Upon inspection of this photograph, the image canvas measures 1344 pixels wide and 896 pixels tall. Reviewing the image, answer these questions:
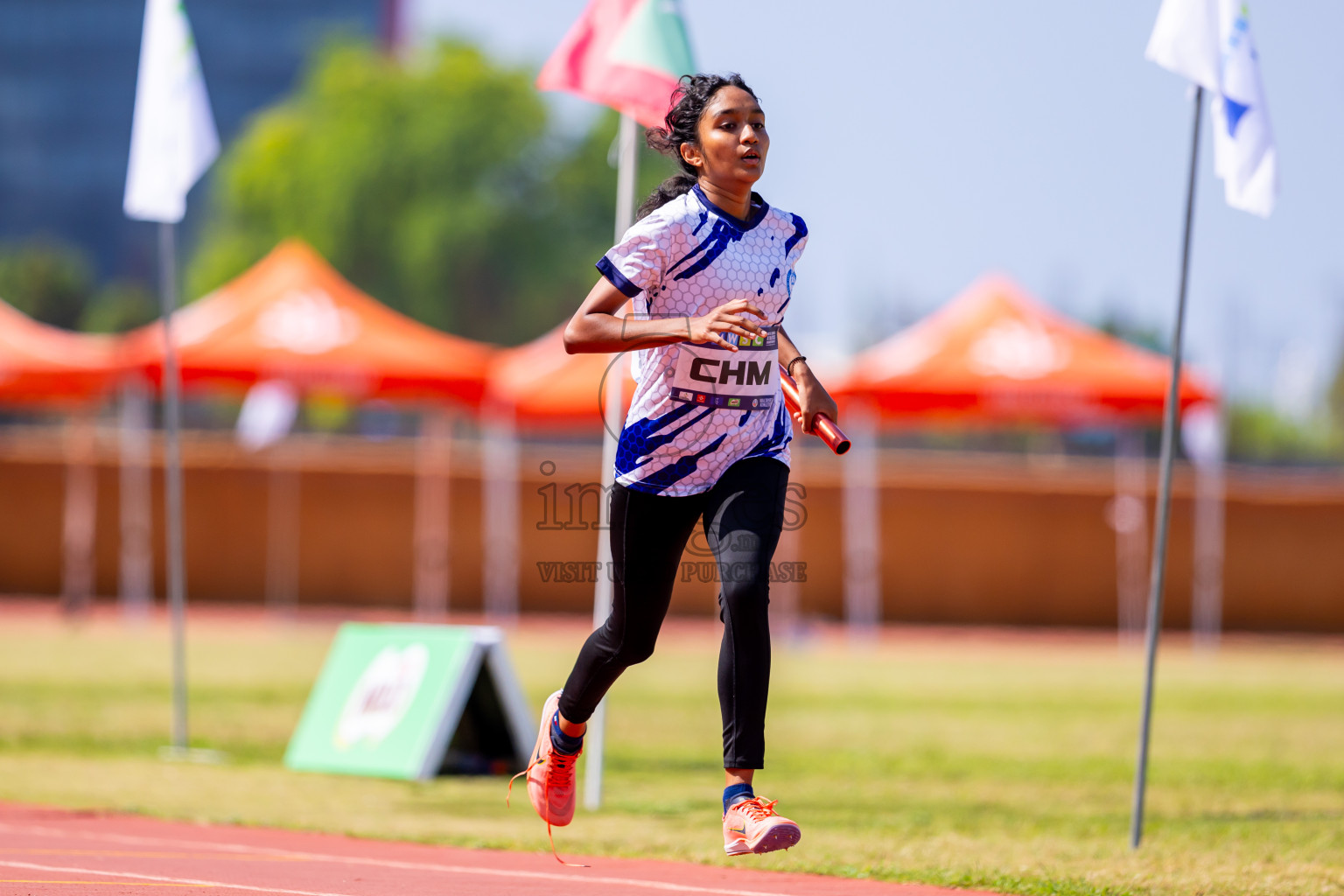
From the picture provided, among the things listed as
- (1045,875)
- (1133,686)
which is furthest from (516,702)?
(1133,686)

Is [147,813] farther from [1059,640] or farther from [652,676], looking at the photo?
[1059,640]

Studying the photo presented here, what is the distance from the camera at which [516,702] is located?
854 centimetres

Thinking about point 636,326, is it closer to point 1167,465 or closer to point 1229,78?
point 1167,465

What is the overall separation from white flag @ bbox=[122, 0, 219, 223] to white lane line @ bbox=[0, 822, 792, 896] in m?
3.99

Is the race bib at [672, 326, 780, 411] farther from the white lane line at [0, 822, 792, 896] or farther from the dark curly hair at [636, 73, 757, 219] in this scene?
the white lane line at [0, 822, 792, 896]

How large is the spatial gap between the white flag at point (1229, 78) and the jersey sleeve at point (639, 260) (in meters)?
2.94

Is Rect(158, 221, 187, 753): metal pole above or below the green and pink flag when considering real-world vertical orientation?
below

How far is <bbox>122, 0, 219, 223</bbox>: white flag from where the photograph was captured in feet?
30.1

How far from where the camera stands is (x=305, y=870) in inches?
217

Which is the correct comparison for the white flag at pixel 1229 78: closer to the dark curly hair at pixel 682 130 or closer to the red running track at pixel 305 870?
the dark curly hair at pixel 682 130

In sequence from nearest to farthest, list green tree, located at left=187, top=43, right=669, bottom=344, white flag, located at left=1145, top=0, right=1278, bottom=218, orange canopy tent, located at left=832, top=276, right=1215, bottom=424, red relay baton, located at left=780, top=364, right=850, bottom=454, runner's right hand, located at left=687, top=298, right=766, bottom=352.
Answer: runner's right hand, located at left=687, top=298, right=766, bottom=352, red relay baton, located at left=780, top=364, right=850, bottom=454, white flag, located at left=1145, top=0, right=1278, bottom=218, orange canopy tent, located at left=832, top=276, right=1215, bottom=424, green tree, located at left=187, top=43, right=669, bottom=344

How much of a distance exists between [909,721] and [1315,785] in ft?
12.0

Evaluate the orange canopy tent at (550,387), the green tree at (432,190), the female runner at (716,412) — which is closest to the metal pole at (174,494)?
the female runner at (716,412)

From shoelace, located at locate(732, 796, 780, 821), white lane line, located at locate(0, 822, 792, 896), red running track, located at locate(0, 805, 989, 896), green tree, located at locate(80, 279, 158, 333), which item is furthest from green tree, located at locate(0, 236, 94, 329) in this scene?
shoelace, located at locate(732, 796, 780, 821)
